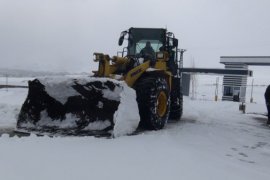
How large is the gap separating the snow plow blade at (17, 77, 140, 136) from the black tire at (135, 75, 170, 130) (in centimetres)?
60

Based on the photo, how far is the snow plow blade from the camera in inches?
272

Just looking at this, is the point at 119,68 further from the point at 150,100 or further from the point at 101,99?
the point at 101,99

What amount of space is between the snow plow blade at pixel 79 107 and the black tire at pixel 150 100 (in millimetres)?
598

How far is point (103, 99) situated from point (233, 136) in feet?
10.4

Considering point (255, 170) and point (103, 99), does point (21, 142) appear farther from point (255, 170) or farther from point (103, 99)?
point (255, 170)

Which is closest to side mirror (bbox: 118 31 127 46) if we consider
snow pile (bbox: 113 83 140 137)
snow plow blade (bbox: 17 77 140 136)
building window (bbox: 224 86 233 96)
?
snow plow blade (bbox: 17 77 140 136)

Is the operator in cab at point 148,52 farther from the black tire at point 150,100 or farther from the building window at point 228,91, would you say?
the building window at point 228,91

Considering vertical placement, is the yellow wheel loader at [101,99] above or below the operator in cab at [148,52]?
below

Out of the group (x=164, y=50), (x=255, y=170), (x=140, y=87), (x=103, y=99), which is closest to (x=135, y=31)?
(x=164, y=50)

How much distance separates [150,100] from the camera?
7855mm

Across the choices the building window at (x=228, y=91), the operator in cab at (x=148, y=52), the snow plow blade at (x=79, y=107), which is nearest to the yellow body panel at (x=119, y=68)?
the operator in cab at (x=148, y=52)

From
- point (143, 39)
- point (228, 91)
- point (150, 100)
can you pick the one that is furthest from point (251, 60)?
point (150, 100)

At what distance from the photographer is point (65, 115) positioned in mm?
7383

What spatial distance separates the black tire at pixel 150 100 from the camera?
25.7 feet
